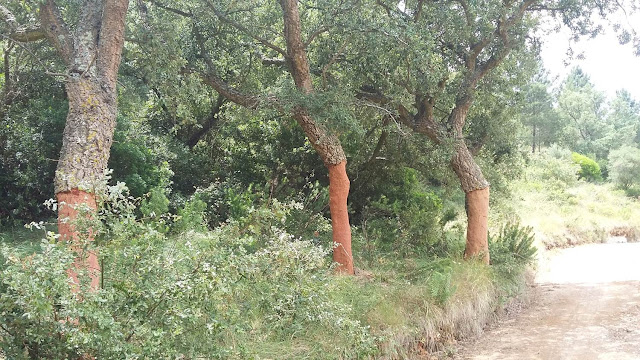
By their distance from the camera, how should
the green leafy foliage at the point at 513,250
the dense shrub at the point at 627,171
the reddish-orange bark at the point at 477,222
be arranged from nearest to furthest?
the reddish-orange bark at the point at 477,222 → the green leafy foliage at the point at 513,250 → the dense shrub at the point at 627,171

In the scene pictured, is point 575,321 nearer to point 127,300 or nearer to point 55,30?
point 127,300

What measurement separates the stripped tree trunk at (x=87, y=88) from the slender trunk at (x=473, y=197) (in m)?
7.10

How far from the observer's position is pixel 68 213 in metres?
5.60

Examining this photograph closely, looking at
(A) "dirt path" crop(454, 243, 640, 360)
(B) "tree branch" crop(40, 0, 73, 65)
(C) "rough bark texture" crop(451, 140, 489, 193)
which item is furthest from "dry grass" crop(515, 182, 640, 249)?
(B) "tree branch" crop(40, 0, 73, 65)

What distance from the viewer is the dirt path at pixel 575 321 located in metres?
7.98

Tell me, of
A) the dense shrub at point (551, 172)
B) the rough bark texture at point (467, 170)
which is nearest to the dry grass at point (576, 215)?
the dense shrub at point (551, 172)

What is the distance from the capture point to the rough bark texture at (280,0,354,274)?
8.95m

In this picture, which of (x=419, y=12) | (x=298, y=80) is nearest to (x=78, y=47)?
(x=298, y=80)

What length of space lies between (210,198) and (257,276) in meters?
6.08

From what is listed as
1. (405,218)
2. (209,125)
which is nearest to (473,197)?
(405,218)

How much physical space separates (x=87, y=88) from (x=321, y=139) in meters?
3.93

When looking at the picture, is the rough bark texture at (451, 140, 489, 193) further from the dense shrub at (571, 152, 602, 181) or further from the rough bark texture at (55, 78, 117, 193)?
the dense shrub at (571, 152, 602, 181)

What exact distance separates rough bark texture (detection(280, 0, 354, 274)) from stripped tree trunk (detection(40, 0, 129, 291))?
2864mm

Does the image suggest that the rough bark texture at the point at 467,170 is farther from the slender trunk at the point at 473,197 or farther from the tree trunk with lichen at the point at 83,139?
A: the tree trunk with lichen at the point at 83,139
